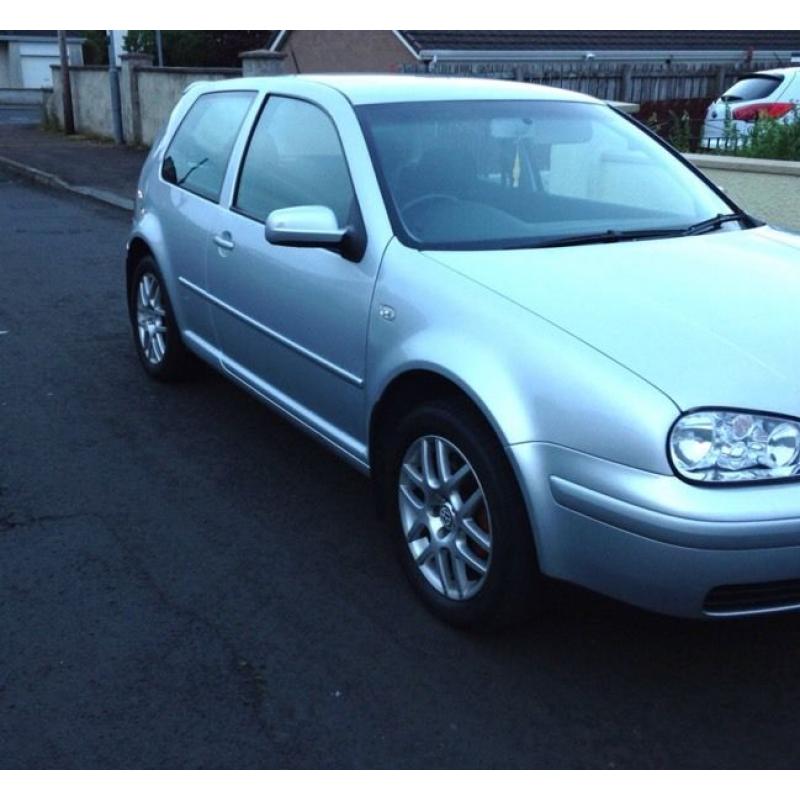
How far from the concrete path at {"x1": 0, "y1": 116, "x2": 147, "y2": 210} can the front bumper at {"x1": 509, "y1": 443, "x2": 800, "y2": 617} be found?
1236cm

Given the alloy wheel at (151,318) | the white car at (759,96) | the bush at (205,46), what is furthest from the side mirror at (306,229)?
the bush at (205,46)

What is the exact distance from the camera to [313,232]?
397 cm

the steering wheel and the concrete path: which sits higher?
the steering wheel

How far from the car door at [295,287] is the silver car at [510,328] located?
14 mm

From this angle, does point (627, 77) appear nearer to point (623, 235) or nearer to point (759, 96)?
point (759, 96)

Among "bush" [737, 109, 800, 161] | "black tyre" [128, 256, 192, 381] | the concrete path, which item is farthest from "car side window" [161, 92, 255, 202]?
the concrete path

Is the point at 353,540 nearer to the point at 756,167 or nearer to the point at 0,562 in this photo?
the point at 0,562

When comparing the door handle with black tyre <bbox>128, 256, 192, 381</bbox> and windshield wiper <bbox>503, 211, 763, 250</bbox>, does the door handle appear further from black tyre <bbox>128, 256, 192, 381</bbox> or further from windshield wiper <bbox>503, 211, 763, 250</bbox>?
windshield wiper <bbox>503, 211, 763, 250</bbox>

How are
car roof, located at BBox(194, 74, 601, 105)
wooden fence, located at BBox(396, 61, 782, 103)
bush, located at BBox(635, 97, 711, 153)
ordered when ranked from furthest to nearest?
wooden fence, located at BBox(396, 61, 782, 103) < bush, located at BBox(635, 97, 711, 153) < car roof, located at BBox(194, 74, 601, 105)

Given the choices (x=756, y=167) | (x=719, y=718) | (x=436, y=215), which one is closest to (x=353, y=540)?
(x=436, y=215)

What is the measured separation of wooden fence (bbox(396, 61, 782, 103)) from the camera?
1417 centimetres

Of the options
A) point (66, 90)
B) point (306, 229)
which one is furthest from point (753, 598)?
point (66, 90)

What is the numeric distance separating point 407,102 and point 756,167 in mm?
4517

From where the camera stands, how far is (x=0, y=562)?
4164 mm
